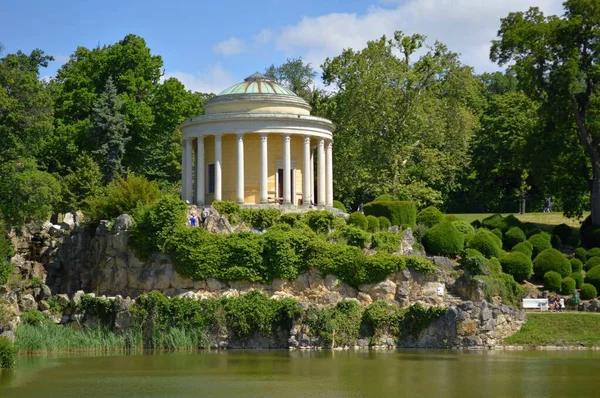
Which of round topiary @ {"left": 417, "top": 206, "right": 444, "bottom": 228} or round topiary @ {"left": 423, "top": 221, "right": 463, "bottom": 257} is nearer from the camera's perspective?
round topiary @ {"left": 423, "top": 221, "right": 463, "bottom": 257}

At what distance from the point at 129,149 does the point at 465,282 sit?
29.0 metres

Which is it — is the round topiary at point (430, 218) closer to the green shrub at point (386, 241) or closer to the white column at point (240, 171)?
the green shrub at point (386, 241)

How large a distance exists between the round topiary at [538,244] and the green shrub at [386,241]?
8790mm

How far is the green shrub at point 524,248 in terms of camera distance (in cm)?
5647

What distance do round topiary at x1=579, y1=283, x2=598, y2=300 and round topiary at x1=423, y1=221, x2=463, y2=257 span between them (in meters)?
6.35

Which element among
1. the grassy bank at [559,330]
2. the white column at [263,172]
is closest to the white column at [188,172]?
the white column at [263,172]

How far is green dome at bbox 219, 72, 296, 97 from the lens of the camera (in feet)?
197

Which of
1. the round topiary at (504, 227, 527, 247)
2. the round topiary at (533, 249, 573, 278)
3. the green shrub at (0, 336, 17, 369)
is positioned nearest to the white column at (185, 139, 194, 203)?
the round topiary at (504, 227, 527, 247)

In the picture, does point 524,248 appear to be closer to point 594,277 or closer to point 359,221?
point 594,277

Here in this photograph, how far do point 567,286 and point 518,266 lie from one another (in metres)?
2.55

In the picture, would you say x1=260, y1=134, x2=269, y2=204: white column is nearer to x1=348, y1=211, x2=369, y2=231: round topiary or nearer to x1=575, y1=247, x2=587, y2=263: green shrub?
x1=348, y1=211, x2=369, y2=231: round topiary

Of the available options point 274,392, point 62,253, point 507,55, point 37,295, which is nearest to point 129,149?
point 62,253

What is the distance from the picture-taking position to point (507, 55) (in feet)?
212

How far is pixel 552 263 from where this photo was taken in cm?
5488
